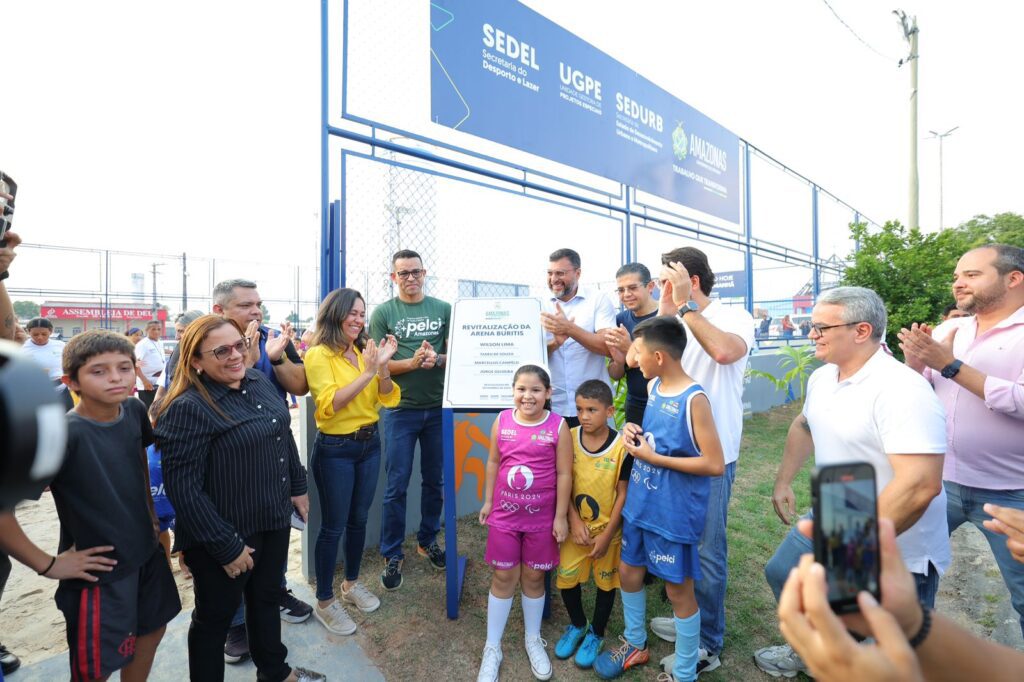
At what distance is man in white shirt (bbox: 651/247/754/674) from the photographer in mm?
2381

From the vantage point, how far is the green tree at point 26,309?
1174cm

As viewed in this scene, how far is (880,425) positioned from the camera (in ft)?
5.54

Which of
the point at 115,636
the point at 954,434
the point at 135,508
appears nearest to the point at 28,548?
the point at 135,508

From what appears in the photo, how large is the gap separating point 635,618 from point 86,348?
262cm

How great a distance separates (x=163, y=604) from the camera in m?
1.88

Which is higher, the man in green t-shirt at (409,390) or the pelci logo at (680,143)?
the pelci logo at (680,143)

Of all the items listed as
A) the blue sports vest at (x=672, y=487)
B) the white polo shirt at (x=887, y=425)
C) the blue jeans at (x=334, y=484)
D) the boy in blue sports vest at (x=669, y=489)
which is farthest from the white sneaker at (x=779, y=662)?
the blue jeans at (x=334, y=484)

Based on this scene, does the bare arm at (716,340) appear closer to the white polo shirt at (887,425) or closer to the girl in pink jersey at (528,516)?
the white polo shirt at (887,425)

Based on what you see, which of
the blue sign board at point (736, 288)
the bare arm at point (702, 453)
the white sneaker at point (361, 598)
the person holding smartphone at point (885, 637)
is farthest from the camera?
the blue sign board at point (736, 288)

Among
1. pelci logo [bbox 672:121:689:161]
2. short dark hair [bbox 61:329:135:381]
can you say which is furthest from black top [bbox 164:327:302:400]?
pelci logo [bbox 672:121:689:161]

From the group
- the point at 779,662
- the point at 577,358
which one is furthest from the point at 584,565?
the point at 577,358

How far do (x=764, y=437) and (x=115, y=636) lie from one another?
25.2 feet

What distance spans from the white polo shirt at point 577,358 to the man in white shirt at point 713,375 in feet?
2.31

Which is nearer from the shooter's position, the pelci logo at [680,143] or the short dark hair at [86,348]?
the short dark hair at [86,348]
